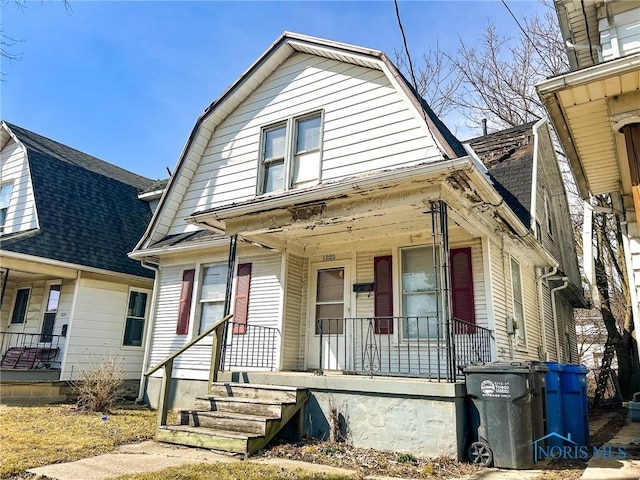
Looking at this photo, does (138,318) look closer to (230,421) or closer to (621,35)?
(230,421)

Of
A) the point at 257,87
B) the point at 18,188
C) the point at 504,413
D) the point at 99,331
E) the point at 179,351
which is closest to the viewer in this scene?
the point at 504,413

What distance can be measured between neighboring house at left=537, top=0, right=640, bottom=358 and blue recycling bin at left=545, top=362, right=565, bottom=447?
119cm

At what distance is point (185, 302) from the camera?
9820 millimetres

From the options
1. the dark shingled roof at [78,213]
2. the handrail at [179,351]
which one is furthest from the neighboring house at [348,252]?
the dark shingled roof at [78,213]

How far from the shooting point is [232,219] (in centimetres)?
757

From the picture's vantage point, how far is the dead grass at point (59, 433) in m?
5.09

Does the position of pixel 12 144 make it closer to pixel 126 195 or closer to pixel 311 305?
pixel 126 195

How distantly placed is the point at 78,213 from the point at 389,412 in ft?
33.5

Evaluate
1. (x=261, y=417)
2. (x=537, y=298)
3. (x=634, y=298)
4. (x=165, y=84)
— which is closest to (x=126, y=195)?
(x=165, y=84)

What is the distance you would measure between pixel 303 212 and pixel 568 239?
1184cm

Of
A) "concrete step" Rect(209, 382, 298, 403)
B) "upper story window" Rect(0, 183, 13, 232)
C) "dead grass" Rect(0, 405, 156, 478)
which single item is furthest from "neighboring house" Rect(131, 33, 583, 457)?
"upper story window" Rect(0, 183, 13, 232)

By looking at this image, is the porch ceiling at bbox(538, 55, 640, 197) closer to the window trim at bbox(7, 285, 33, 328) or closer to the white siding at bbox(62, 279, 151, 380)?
the white siding at bbox(62, 279, 151, 380)

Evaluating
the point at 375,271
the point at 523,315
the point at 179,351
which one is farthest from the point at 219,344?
the point at 523,315

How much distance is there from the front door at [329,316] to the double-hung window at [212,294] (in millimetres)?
1978
